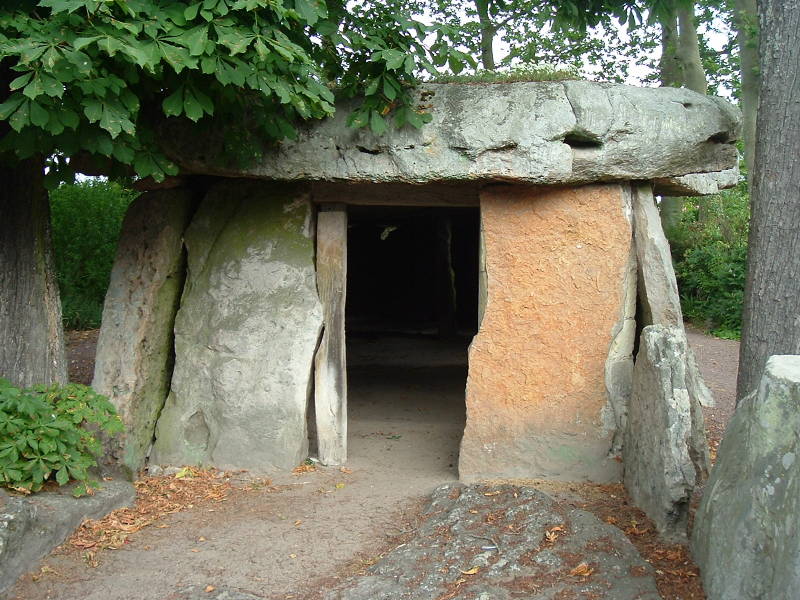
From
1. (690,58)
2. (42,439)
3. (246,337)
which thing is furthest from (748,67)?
(42,439)

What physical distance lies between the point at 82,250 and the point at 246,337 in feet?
23.0

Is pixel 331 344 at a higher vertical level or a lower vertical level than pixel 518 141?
lower

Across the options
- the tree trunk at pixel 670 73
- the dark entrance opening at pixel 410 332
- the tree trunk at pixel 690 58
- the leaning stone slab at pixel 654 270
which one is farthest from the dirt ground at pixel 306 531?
the tree trunk at pixel 670 73

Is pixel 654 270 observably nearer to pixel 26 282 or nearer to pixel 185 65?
pixel 185 65

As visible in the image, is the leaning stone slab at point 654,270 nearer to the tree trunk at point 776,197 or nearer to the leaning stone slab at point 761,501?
the tree trunk at point 776,197

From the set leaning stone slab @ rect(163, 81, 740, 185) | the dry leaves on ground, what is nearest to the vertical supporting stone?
leaning stone slab @ rect(163, 81, 740, 185)

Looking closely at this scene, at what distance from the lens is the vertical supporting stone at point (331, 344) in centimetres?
583

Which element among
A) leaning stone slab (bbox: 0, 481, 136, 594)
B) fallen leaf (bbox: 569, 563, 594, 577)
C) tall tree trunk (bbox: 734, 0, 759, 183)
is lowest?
fallen leaf (bbox: 569, 563, 594, 577)

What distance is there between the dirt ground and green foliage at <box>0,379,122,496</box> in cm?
42

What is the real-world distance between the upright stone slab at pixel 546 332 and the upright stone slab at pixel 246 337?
4.27 ft

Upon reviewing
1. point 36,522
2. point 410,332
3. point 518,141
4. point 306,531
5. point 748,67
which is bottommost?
point 306,531

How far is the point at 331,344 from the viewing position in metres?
5.87

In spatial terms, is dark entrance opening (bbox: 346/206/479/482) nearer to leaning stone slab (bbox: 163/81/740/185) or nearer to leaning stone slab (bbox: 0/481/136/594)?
leaning stone slab (bbox: 0/481/136/594)

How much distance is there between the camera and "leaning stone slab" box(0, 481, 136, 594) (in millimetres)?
3664
